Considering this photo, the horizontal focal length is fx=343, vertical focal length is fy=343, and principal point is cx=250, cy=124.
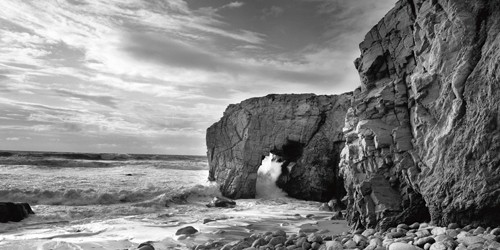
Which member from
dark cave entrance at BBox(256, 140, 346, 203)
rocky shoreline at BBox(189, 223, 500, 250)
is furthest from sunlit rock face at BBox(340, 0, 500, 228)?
dark cave entrance at BBox(256, 140, 346, 203)

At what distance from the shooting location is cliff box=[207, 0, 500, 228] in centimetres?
731

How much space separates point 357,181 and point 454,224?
10.1 feet

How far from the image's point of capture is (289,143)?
22.0 meters

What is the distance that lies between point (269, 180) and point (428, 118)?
1560 cm

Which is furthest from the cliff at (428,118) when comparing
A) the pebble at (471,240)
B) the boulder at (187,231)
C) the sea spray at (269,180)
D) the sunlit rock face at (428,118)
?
the sea spray at (269,180)

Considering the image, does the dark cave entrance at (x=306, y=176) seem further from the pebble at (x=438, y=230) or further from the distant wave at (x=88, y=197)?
the pebble at (x=438, y=230)

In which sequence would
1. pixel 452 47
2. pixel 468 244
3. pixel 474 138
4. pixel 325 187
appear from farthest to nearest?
pixel 325 187
pixel 452 47
pixel 474 138
pixel 468 244

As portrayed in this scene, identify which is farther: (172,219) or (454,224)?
(172,219)

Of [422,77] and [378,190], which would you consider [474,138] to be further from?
[378,190]

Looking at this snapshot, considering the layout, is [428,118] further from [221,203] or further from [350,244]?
[221,203]

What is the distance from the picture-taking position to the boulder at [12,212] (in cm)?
1289

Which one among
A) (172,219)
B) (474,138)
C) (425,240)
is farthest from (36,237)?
(474,138)

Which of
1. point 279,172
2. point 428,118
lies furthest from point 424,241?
point 279,172

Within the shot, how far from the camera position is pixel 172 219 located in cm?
1420
